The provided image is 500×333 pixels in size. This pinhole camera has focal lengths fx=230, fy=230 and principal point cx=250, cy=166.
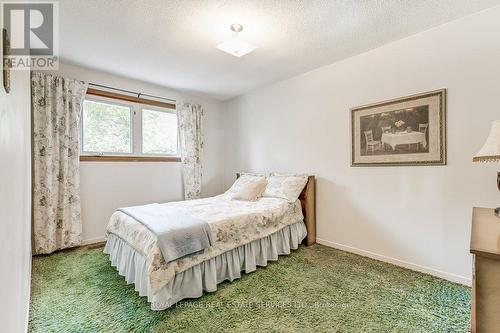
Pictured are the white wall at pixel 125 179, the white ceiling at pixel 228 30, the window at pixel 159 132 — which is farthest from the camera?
the window at pixel 159 132

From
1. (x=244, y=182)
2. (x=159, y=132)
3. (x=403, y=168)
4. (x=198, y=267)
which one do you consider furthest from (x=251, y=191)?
(x=159, y=132)

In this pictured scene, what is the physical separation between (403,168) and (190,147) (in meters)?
3.04

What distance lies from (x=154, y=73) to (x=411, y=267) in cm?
379

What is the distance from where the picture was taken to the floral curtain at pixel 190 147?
3.88 m

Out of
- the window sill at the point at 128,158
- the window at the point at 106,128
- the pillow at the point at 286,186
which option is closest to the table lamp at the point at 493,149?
the pillow at the point at 286,186

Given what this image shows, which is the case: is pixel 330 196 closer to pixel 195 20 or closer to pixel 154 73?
pixel 195 20

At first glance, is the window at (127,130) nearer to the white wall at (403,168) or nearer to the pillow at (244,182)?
the pillow at (244,182)

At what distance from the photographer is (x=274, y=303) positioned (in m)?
1.75

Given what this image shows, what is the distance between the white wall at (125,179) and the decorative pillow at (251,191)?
49.1 inches

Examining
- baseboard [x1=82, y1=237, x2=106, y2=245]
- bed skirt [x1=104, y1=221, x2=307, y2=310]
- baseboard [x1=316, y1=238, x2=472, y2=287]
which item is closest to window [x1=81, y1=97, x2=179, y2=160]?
baseboard [x1=82, y1=237, x2=106, y2=245]

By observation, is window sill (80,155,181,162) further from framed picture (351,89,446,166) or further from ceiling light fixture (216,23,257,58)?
framed picture (351,89,446,166)

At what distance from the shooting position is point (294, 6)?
1.83 m

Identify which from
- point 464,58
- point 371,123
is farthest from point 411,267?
point 464,58

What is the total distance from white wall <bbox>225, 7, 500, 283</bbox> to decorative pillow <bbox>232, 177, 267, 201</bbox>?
492 mm
